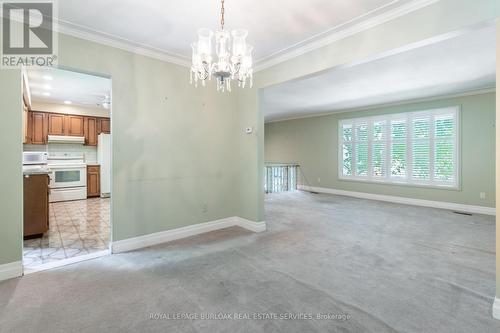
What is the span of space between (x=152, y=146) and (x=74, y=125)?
16.8 ft

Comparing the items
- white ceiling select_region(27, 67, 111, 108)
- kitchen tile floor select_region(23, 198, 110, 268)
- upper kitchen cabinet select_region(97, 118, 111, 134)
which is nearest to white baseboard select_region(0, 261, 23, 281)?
kitchen tile floor select_region(23, 198, 110, 268)

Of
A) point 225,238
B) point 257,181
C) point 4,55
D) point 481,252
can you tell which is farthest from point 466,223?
point 4,55

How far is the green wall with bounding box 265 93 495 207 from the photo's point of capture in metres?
5.47

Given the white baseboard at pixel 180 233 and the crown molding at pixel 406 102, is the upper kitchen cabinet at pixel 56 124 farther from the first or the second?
the crown molding at pixel 406 102

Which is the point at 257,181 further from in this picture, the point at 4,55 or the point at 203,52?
the point at 4,55

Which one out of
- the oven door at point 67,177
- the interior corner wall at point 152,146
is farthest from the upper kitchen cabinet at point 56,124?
the interior corner wall at point 152,146

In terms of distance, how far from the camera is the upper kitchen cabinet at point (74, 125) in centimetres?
695

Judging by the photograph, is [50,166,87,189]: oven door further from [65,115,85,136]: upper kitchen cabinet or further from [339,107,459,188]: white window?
[339,107,459,188]: white window

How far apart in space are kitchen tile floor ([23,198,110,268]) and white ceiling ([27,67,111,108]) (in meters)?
2.58

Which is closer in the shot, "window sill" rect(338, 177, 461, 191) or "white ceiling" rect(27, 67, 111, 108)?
"white ceiling" rect(27, 67, 111, 108)

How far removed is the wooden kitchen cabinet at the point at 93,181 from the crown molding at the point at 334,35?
19.2 feet

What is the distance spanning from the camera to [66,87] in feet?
17.4

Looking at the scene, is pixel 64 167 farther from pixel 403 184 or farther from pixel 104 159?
pixel 403 184

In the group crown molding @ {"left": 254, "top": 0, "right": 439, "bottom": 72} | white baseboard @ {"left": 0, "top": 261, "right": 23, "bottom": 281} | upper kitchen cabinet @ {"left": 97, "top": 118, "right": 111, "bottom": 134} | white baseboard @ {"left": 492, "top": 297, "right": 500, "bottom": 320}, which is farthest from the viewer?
upper kitchen cabinet @ {"left": 97, "top": 118, "right": 111, "bottom": 134}
